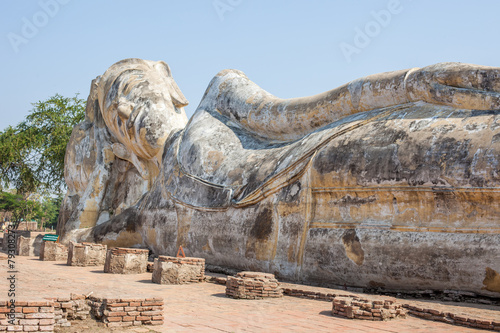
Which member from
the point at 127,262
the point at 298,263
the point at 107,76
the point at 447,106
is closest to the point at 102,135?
the point at 107,76

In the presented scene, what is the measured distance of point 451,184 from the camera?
5.21 metres

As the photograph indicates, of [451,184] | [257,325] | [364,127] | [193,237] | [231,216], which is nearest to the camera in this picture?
[257,325]

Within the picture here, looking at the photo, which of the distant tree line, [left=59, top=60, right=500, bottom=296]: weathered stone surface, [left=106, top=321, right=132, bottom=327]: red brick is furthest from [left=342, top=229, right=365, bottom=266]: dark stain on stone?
the distant tree line

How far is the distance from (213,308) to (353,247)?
70.3 inches

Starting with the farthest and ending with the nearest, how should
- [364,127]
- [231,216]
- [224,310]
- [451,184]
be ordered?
[231,216]
[364,127]
[451,184]
[224,310]

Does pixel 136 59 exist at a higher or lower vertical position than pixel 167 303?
higher

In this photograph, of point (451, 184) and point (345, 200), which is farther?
point (345, 200)

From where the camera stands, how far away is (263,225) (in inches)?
263

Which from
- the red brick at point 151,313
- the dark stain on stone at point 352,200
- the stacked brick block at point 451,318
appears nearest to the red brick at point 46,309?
the red brick at point 151,313

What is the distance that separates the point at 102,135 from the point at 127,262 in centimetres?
508

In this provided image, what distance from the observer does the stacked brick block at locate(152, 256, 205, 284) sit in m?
6.42

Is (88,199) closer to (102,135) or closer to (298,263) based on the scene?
(102,135)

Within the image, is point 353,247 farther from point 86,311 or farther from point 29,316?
point 29,316

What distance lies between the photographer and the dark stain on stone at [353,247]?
5.70 metres
